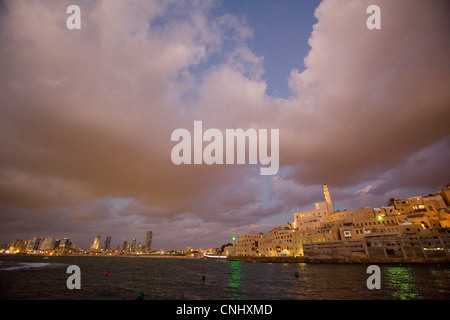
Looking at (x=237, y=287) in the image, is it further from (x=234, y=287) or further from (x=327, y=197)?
(x=327, y=197)

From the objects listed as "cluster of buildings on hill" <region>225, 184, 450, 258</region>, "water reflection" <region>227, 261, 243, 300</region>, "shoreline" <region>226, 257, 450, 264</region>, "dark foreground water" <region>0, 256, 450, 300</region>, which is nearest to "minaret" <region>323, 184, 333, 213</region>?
"cluster of buildings on hill" <region>225, 184, 450, 258</region>

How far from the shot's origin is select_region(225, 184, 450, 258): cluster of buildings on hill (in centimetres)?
7031

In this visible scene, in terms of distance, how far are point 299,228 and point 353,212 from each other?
112ft

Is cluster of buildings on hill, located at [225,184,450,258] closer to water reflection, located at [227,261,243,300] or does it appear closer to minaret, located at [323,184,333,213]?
minaret, located at [323,184,333,213]

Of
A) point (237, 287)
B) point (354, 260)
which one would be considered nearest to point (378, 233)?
point (354, 260)

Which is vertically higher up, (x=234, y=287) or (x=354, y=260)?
(x=234, y=287)

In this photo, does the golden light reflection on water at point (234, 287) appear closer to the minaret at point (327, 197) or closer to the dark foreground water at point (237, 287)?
the dark foreground water at point (237, 287)

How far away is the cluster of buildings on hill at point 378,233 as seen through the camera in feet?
231

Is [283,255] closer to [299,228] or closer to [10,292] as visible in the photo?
[299,228]

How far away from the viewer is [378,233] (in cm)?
8094
